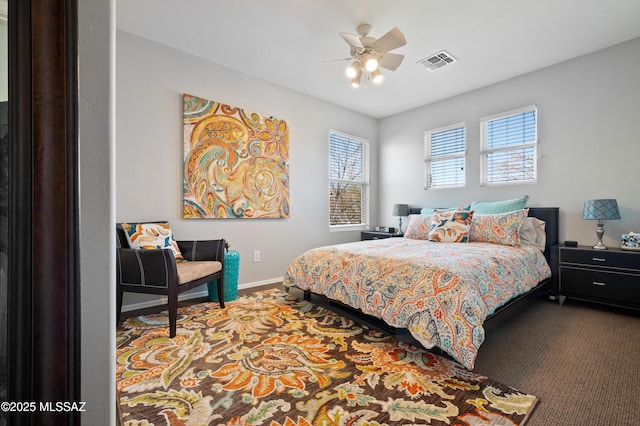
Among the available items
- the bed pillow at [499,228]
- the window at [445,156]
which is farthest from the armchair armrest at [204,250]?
the window at [445,156]

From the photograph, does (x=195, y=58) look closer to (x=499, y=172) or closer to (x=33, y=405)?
(x=33, y=405)

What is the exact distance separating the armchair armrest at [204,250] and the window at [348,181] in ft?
7.07

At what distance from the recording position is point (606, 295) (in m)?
2.79

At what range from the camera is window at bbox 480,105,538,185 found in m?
3.67

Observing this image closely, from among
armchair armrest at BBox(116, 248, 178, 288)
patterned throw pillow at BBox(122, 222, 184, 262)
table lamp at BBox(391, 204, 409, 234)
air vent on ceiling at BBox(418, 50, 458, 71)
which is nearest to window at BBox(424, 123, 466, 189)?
table lamp at BBox(391, 204, 409, 234)

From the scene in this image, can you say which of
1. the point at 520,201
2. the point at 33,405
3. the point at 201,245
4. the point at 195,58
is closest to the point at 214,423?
the point at 33,405

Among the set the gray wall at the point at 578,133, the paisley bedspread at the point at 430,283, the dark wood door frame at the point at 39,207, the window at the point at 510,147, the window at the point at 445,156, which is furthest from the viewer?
the window at the point at 445,156

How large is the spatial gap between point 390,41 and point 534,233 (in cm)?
275

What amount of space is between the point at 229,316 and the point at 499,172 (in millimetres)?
3883

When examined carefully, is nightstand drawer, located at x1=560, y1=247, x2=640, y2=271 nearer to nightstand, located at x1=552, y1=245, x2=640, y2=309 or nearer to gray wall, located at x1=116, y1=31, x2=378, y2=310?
nightstand, located at x1=552, y1=245, x2=640, y2=309

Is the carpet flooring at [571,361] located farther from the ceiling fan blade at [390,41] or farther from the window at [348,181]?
the window at [348,181]

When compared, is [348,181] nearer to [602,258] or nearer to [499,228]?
[499,228]

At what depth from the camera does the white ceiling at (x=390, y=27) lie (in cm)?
245

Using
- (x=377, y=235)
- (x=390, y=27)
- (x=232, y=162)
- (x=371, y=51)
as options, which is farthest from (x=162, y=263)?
(x=377, y=235)
